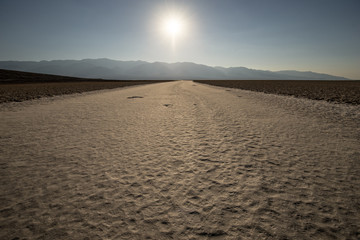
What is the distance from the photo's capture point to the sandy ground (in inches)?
88.7

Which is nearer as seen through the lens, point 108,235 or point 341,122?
point 108,235

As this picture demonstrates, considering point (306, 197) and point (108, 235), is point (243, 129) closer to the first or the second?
point (306, 197)

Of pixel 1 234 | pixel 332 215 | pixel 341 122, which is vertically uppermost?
pixel 341 122

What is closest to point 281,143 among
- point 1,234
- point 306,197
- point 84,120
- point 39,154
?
point 306,197

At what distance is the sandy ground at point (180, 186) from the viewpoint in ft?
7.39

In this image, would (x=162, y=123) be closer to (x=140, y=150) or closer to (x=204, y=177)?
(x=140, y=150)

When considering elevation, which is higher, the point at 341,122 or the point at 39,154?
the point at 341,122

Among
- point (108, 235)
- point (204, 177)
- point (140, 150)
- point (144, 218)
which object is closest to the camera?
point (108, 235)

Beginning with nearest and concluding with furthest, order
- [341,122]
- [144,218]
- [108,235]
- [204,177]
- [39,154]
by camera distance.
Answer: [108,235]
[144,218]
[204,177]
[39,154]
[341,122]

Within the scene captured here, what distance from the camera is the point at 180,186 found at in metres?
3.18

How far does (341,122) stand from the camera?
26.1 ft

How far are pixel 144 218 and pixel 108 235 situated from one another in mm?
507

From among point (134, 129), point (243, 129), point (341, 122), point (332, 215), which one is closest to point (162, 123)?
point (134, 129)

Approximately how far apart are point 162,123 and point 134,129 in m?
1.56
